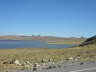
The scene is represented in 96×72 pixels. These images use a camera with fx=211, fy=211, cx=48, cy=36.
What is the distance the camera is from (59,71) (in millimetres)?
11078

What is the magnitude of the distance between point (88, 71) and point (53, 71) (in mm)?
2052

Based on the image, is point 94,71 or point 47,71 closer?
point 47,71

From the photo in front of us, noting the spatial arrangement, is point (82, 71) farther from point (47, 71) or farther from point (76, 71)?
point (47, 71)

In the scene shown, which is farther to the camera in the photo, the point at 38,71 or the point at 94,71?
the point at 94,71

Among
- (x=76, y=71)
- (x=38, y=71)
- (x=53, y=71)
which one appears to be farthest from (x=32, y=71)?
(x=76, y=71)

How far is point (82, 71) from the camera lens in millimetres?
11508

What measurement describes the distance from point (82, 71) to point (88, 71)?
0.39 metres

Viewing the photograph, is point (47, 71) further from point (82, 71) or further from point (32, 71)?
point (82, 71)

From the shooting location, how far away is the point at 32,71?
10914 mm

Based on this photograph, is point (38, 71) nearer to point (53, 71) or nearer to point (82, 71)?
point (53, 71)

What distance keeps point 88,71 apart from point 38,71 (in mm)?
2818

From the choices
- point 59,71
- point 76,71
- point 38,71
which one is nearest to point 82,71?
point 76,71

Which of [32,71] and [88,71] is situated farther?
[88,71]

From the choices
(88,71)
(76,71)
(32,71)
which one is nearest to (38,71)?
(32,71)
